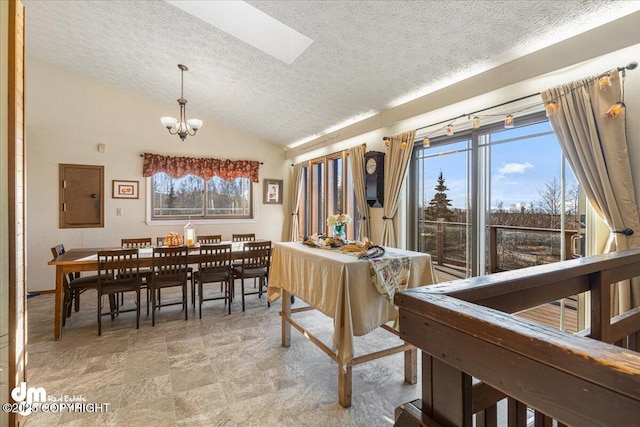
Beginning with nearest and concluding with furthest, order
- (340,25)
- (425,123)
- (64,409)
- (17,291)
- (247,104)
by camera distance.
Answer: (17,291) → (64,409) → (340,25) → (425,123) → (247,104)

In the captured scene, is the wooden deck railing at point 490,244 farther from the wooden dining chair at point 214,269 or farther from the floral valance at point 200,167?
the floral valance at point 200,167

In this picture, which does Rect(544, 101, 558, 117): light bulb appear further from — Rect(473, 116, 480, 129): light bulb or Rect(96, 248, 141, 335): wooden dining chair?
Rect(96, 248, 141, 335): wooden dining chair

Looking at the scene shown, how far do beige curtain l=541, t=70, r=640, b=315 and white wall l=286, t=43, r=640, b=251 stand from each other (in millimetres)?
94

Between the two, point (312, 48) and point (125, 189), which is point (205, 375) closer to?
point (312, 48)

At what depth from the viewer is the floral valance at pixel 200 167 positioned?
215 inches

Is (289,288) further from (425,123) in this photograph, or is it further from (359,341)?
(425,123)

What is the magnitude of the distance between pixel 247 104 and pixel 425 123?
2.85 m

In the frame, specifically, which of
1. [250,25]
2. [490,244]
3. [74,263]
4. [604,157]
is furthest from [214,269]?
[604,157]

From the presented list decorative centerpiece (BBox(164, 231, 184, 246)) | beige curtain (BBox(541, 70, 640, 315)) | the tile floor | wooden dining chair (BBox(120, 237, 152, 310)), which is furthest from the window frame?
beige curtain (BBox(541, 70, 640, 315))

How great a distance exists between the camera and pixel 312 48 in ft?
9.92

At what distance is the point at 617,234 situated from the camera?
6.72 ft

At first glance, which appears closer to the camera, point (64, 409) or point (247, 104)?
point (64, 409)

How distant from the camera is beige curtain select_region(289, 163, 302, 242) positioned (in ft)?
21.0

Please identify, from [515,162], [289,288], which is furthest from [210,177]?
[515,162]
